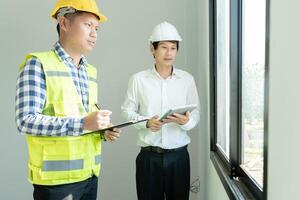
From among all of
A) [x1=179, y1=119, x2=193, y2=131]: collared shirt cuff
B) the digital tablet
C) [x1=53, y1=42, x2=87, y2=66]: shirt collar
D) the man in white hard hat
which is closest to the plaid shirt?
[x1=53, y1=42, x2=87, y2=66]: shirt collar

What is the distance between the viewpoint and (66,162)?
1.28m

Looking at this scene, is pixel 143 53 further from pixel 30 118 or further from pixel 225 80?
pixel 30 118

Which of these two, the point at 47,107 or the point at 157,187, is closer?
the point at 47,107

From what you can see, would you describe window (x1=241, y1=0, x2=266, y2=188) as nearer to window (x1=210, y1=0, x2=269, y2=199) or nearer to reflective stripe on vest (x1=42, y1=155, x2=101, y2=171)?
window (x1=210, y1=0, x2=269, y2=199)

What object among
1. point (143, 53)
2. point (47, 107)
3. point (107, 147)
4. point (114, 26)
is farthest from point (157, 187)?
point (114, 26)

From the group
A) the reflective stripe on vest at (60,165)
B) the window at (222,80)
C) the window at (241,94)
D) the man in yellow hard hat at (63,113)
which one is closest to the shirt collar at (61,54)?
the man in yellow hard hat at (63,113)

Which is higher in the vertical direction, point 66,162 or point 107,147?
point 66,162

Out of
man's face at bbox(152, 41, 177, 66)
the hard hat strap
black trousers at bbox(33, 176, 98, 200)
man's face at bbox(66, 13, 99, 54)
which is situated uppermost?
the hard hat strap

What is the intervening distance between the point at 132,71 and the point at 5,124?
122 centimetres

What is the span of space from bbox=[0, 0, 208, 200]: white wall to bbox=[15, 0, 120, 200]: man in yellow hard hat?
117 cm

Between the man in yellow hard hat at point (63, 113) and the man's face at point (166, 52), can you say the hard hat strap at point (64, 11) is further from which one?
the man's face at point (166, 52)

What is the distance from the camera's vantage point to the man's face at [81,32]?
1359 millimetres

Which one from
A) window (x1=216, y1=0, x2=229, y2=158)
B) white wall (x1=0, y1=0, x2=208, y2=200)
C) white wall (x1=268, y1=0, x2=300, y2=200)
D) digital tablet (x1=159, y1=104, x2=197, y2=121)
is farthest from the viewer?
white wall (x1=0, y1=0, x2=208, y2=200)

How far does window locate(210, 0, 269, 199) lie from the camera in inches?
45.9
